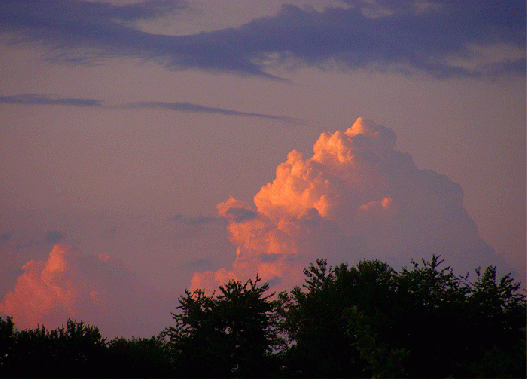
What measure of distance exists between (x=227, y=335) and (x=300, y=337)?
15.3 meters

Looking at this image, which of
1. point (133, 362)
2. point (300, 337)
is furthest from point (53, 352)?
point (300, 337)

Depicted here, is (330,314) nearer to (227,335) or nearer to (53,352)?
(227,335)

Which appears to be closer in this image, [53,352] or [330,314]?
[53,352]

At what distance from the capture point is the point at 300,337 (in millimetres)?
75125

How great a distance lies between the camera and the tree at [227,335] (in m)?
60.8

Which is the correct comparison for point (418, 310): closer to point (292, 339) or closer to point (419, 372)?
point (419, 372)

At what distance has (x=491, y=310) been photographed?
2415 inches

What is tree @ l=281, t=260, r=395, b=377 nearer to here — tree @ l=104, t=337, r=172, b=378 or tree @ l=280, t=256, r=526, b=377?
tree @ l=280, t=256, r=526, b=377

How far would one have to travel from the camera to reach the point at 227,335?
6300 cm

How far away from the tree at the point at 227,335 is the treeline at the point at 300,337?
11 centimetres

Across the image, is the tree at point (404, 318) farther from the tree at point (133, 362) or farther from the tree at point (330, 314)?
the tree at point (133, 362)

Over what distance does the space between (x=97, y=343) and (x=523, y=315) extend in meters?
43.6

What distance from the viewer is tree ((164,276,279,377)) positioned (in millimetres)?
60844

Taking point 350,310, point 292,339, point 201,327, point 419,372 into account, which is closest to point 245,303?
point 201,327
